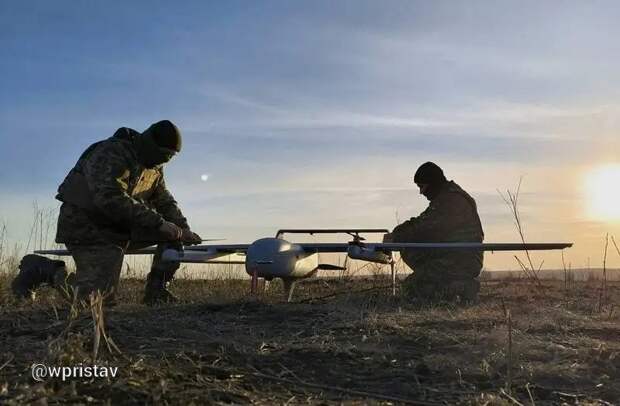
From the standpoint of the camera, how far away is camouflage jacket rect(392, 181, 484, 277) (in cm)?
792

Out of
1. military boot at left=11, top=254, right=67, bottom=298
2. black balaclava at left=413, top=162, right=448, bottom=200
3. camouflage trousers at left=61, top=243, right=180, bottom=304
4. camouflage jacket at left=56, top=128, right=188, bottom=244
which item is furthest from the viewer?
black balaclava at left=413, top=162, right=448, bottom=200

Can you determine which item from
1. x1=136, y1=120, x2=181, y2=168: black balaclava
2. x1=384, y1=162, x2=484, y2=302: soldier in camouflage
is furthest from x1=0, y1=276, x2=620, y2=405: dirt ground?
Result: x1=384, y1=162, x2=484, y2=302: soldier in camouflage

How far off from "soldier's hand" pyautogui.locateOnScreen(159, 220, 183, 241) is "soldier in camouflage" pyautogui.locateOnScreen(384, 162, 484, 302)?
2827 mm

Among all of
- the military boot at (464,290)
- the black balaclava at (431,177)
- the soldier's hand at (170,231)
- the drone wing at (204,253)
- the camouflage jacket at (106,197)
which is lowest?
the military boot at (464,290)

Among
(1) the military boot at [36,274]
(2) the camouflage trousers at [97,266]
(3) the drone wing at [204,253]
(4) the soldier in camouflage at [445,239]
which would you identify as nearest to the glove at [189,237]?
(3) the drone wing at [204,253]

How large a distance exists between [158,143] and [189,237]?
3.81ft

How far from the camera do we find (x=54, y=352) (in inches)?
97.4

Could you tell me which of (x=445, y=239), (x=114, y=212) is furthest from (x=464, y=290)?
(x=114, y=212)

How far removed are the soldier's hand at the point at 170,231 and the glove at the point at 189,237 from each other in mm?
127

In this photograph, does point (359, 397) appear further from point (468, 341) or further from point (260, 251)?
point (260, 251)

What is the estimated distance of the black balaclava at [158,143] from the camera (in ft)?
21.4

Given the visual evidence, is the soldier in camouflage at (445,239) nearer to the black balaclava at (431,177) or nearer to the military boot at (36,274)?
the black balaclava at (431,177)

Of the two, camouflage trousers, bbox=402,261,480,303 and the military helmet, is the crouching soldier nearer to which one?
camouflage trousers, bbox=402,261,480,303

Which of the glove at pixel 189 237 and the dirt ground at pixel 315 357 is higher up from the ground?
the glove at pixel 189 237
